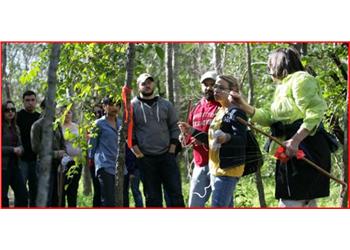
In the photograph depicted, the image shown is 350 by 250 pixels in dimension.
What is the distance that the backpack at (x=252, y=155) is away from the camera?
6.67 m


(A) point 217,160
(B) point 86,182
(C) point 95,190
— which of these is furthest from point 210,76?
(B) point 86,182

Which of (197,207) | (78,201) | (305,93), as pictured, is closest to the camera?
(305,93)

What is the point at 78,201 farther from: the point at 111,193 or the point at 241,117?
the point at 241,117

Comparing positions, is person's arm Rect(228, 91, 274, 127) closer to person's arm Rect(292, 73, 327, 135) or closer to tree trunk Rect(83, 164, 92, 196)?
→ person's arm Rect(292, 73, 327, 135)

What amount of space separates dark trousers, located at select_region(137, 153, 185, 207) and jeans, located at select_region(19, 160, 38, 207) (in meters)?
0.91

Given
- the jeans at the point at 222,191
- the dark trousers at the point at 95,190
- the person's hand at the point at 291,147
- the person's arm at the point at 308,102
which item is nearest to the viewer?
the person's arm at the point at 308,102

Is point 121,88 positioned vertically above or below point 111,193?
above

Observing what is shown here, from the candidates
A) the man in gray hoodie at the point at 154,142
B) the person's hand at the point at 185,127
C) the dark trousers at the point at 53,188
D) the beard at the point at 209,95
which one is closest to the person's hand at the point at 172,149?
the man in gray hoodie at the point at 154,142

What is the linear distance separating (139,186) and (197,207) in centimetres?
84

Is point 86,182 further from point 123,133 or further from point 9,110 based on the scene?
point 9,110

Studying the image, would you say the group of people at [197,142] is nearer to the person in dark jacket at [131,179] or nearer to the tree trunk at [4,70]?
the person in dark jacket at [131,179]

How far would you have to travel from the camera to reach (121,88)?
7164mm

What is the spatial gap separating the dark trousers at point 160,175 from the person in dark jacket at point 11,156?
3.40ft
